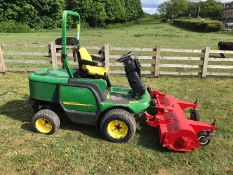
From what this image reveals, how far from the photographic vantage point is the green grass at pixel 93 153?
4.21 meters

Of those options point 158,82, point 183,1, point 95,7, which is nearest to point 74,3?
point 95,7

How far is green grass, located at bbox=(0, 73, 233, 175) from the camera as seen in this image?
13.8 ft

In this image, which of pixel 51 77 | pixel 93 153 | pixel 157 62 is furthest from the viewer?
pixel 157 62

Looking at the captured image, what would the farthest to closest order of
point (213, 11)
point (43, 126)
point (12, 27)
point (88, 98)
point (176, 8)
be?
point (176, 8) < point (213, 11) < point (12, 27) < point (43, 126) < point (88, 98)

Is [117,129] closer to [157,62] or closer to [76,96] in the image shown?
[76,96]

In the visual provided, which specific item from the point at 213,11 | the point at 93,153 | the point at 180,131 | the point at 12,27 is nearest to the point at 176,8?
the point at 213,11

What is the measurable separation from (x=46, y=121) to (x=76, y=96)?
0.81m

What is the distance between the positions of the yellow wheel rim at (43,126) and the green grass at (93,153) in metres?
0.11

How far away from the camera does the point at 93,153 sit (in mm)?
4590

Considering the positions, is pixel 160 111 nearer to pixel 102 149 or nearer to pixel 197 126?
pixel 197 126

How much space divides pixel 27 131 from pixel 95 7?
50111 millimetres

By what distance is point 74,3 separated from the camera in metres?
49.5

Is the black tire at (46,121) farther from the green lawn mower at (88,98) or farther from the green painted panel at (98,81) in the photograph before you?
the green painted panel at (98,81)

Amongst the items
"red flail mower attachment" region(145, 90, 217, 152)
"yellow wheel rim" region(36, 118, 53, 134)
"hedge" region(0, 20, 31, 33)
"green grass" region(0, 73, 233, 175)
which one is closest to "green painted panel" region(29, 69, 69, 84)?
"yellow wheel rim" region(36, 118, 53, 134)
